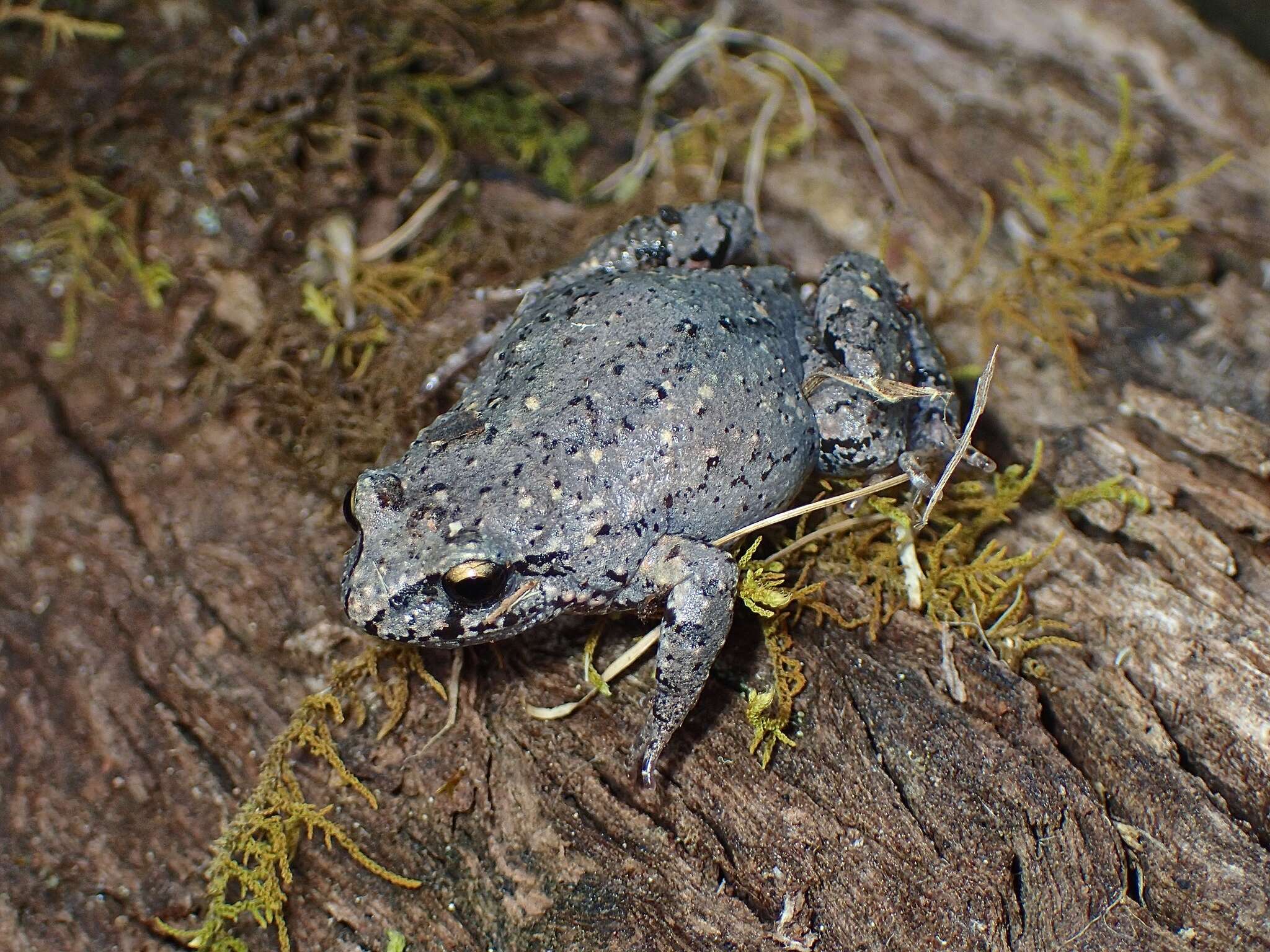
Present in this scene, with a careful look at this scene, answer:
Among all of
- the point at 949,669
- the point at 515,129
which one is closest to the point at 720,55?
the point at 515,129

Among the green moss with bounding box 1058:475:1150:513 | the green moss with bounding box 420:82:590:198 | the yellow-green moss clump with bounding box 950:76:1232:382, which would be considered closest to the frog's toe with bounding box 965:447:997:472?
the green moss with bounding box 1058:475:1150:513

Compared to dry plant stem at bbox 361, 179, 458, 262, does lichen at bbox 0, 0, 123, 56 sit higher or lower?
higher

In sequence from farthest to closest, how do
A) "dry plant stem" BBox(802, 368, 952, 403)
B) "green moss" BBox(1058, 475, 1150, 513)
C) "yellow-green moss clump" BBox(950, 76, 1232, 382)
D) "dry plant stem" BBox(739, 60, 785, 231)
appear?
Result: "dry plant stem" BBox(739, 60, 785, 231) < "yellow-green moss clump" BBox(950, 76, 1232, 382) < "green moss" BBox(1058, 475, 1150, 513) < "dry plant stem" BBox(802, 368, 952, 403)

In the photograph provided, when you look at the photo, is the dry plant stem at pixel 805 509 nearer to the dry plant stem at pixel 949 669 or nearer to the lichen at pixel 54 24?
the dry plant stem at pixel 949 669

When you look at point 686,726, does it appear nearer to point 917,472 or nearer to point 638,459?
point 638,459

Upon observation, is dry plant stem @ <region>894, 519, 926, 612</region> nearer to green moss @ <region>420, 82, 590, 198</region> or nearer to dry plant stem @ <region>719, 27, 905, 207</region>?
dry plant stem @ <region>719, 27, 905, 207</region>

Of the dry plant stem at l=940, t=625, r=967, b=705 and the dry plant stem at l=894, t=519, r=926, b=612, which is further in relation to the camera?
the dry plant stem at l=894, t=519, r=926, b=612
